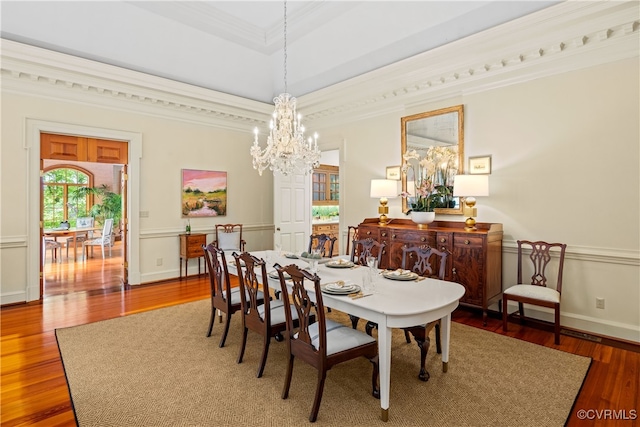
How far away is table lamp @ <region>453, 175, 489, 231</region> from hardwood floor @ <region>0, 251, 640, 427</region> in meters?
1.19

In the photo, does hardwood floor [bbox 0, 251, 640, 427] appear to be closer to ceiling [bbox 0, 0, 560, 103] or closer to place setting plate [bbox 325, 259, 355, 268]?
place setting plate [bbox 325, 259, 355, 268]

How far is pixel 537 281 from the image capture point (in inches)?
155

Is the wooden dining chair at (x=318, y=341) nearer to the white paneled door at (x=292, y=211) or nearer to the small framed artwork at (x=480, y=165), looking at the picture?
the small framed artwork at (x=480, y=165)

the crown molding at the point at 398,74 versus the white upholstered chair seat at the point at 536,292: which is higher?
the crown molding at the point at 398,74

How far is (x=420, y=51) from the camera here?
476 centimetres

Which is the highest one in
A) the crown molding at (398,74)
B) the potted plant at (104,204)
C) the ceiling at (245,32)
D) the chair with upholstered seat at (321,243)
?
the ceiling at (245,32)

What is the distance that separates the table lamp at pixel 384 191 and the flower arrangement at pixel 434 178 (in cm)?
25

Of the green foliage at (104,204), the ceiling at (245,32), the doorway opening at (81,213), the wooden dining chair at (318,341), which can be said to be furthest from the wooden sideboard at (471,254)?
the green foliage at (104,204)

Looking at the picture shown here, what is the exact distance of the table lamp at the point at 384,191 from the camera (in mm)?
5262

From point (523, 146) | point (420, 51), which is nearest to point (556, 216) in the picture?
point (523, 146)

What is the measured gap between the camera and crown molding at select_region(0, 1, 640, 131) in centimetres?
351

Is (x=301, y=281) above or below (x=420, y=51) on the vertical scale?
below

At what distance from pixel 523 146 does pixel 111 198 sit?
487 inches

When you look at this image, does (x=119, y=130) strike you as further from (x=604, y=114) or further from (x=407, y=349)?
(x=604, y=114)
